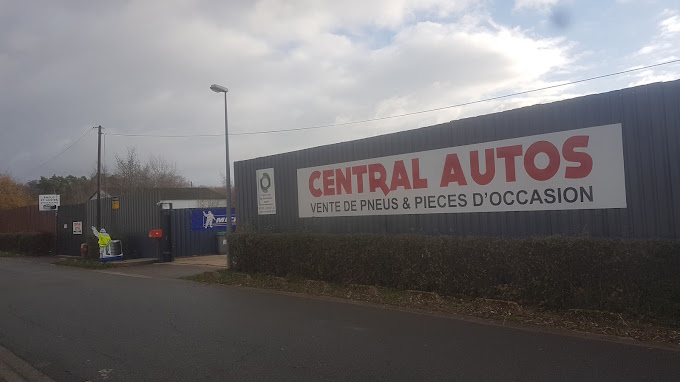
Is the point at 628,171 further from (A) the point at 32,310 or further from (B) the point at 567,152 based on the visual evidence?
(A) the point at 32,310

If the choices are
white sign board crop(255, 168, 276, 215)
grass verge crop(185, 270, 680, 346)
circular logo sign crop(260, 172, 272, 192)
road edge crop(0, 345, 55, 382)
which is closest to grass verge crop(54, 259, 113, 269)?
white sign board crop(255, 168, 276, 215)

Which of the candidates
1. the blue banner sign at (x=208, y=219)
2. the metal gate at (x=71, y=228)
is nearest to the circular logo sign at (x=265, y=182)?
the blue banner sign at (x=208, y=219)

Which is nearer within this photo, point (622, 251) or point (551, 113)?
point (622, 251)

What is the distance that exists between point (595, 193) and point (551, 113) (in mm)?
1679

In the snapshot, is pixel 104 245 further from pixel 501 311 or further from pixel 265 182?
pixel 501 311

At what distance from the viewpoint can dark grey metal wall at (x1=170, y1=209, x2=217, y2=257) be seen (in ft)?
71.0

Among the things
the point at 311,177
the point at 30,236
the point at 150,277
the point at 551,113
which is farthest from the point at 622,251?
the point at 30,236

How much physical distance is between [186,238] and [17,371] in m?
16.0

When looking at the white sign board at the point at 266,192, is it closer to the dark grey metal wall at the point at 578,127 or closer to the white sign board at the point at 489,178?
the white sign board at the point at 489,178

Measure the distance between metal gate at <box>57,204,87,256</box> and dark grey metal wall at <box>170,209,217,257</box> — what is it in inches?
279

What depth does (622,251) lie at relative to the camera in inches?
298

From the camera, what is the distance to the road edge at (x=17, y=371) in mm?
5898

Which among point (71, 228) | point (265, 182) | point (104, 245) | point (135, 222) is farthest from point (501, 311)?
point (71, 228)

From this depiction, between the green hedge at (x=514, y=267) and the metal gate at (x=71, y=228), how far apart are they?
59.6ft
